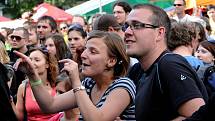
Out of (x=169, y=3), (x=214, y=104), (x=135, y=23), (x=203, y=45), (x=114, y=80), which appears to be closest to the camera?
(x=214, y=104)

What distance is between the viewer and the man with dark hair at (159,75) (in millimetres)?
3357

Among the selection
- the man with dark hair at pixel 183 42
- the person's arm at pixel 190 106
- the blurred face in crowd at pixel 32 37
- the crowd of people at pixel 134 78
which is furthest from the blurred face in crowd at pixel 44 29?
the person's arm at pixel 190 106

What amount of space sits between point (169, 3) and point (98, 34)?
14.4 metres

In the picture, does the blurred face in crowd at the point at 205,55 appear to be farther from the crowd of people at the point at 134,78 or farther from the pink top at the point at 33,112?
the pink top at the point at 33,112

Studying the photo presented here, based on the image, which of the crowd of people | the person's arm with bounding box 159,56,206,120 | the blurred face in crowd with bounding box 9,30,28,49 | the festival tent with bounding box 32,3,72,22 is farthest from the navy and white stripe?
the festival tent with bounding box 32,3,72,22

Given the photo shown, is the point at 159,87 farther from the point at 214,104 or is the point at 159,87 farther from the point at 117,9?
the point at 117,9

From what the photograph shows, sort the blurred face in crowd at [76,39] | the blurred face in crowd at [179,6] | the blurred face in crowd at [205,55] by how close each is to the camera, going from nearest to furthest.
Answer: the blurred face in crowd at [205,55]
the blurred face in crowd at [76,39]
the blurred face in crowd at [179,6]

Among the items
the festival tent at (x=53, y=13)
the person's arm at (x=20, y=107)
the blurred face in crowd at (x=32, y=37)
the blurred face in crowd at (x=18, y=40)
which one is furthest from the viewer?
the festival tent at (x=53, y=13)

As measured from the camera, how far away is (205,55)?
6.17 m

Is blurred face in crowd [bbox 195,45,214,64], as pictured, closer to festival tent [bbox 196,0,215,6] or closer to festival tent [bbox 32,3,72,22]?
festival tent [bbox 196,0,215,6]

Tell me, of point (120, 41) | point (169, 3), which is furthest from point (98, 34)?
point (169, 3)

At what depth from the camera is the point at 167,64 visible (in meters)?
3.44

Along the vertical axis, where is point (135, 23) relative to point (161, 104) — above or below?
above

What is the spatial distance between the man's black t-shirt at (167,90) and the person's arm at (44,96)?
3.18ft
